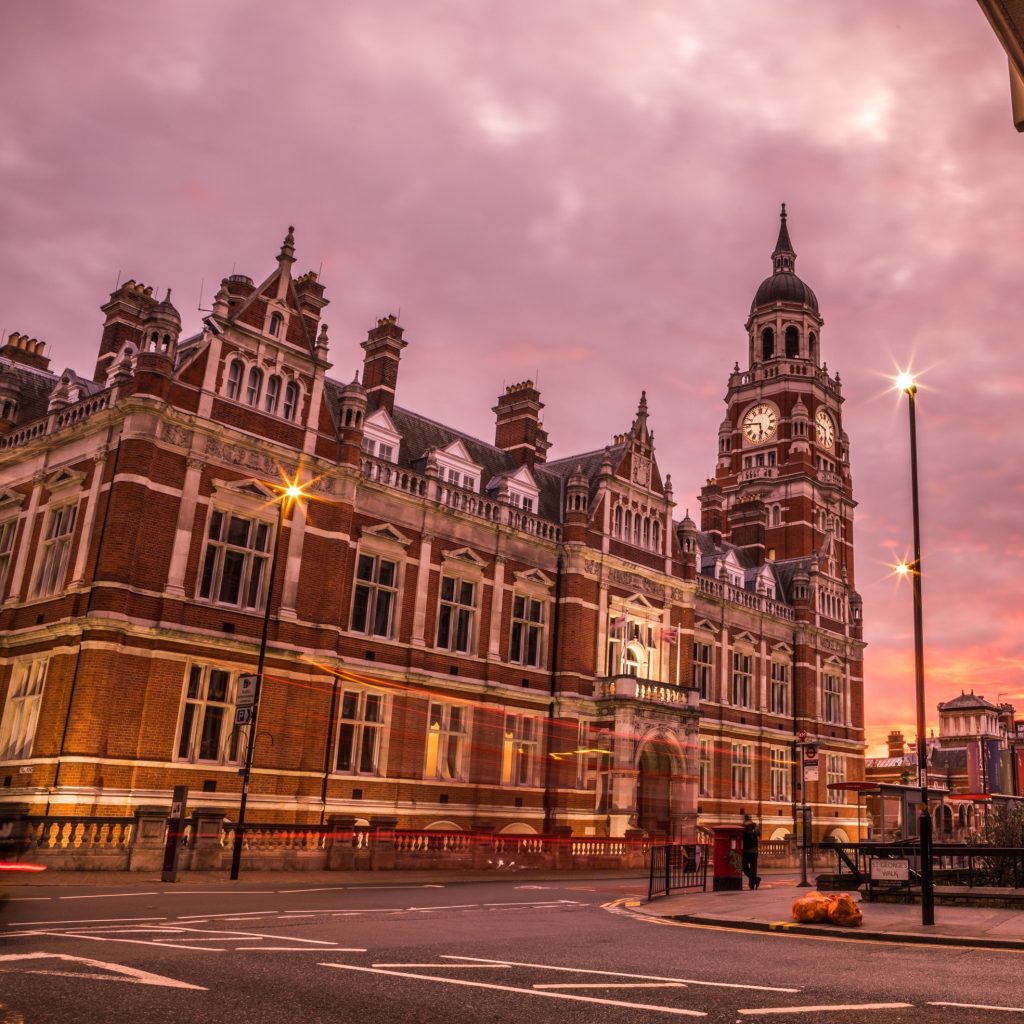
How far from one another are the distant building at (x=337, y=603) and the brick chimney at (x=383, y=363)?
0.11 meters

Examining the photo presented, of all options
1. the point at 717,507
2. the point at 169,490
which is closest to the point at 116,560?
the point at 169,490

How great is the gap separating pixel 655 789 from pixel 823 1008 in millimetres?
36138

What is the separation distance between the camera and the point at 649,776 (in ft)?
144

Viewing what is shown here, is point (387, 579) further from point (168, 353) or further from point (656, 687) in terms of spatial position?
point (656, 687)

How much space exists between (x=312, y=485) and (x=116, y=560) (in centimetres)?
703

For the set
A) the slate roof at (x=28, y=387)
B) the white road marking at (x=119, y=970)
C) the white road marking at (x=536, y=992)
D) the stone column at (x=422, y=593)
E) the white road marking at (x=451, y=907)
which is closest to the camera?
the white road marking at (x=536, y=992)

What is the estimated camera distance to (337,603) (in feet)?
104

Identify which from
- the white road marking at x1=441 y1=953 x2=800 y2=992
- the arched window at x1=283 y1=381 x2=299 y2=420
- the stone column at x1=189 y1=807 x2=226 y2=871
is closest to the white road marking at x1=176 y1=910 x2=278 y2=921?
the white road marking at x1=441 y1=953 x2=800 y2=992

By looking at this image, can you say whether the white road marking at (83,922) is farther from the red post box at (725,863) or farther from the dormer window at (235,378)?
the dormer window at (235,378)

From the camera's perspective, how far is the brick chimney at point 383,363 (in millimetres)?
38719

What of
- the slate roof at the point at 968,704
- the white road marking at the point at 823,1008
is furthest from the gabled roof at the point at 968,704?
the white road marking at the point at 823,1008

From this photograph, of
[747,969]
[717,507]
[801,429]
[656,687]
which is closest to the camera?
[747,969]

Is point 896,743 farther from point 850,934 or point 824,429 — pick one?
point 850,934

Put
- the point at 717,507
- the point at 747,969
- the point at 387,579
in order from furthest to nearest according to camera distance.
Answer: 1. the point at 717,507
2. the point at 387,579
3. the point at 747,969
